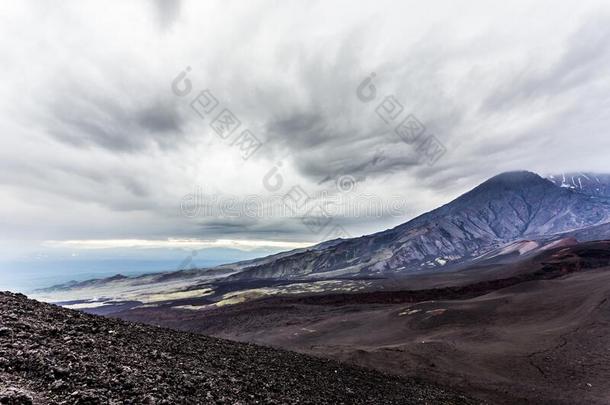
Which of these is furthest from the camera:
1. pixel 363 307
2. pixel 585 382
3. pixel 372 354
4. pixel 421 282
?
pixel 421 282

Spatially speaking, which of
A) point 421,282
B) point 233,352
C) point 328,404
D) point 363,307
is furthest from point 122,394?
point 421,282

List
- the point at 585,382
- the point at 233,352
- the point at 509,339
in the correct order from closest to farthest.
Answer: the point at 233,352 < the point at 585,382 < the point at 509,339

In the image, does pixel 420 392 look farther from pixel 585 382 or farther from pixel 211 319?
pixel 211 319

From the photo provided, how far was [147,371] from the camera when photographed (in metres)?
11.2

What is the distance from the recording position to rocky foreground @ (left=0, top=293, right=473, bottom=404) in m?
8.67

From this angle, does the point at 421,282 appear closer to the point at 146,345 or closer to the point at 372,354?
the point at 372,354

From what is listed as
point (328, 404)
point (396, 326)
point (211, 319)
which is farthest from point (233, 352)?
point (211, 319)

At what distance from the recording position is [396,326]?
51.2m

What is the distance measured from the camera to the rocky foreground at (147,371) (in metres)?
8.67

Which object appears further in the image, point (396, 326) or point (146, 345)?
point (396, 326)

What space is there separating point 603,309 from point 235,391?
146ft

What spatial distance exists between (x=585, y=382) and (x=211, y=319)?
70.6 meters

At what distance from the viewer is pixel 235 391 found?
12344 millimetres

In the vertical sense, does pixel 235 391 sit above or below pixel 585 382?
above
